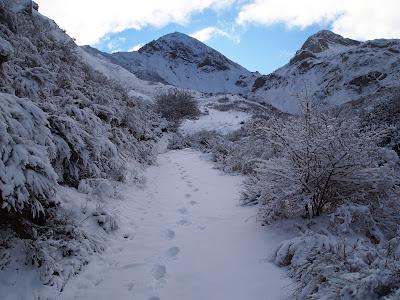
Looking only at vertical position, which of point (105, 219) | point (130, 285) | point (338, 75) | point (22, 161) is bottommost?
point (130, 285)

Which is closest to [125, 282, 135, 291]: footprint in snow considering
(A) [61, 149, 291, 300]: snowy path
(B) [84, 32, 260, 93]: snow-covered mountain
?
(A) [61, 149, 291, 300]: snowy path

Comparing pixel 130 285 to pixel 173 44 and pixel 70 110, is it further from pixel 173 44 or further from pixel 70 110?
pixel 173 44

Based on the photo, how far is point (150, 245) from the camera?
4227mm

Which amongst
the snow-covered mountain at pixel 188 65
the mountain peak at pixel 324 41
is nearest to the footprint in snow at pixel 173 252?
the snow-covered mountain at pixel 188 65

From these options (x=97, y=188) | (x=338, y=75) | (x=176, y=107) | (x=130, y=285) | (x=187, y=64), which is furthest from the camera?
(x=187, y=64)

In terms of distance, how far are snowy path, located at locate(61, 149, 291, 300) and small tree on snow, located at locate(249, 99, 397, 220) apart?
50 centimetres

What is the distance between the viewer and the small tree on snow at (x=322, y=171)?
4156 millimetres

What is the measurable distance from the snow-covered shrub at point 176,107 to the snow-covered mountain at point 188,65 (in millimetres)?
62650

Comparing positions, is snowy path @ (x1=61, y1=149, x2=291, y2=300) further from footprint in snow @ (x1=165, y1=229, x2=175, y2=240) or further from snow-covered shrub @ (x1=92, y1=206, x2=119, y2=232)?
snow-covered shrub @ (x1=92, y1=206, x2=119, y2=232)

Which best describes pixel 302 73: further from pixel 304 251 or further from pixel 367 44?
pixel 304 251

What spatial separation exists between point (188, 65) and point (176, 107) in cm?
8420

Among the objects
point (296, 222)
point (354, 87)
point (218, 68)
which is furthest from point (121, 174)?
point (218, 68)

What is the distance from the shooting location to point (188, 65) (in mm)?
108312

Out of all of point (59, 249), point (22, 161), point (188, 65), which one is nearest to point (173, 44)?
point (188, 65)
